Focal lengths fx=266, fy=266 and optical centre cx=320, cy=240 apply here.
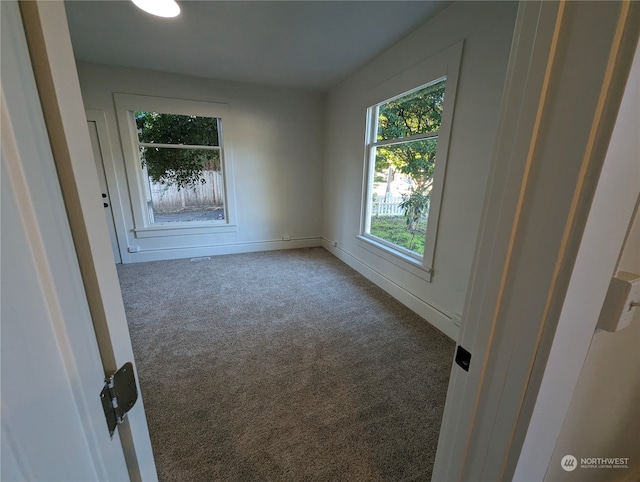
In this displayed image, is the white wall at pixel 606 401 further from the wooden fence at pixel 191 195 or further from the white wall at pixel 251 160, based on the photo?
the wooden fence at pixel 191 195

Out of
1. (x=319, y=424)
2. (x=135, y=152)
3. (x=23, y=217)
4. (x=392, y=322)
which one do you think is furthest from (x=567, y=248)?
(x=135, y=152)

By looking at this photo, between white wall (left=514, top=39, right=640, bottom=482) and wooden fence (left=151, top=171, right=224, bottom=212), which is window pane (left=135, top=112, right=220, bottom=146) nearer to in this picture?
wooden fence (left=151, top=171, right=224, bottom=212)

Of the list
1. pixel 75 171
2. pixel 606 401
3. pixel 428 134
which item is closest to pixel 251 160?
pixel 428 134

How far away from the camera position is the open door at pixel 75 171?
327 mm

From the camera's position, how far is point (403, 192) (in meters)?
2.80

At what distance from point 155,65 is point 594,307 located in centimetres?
423

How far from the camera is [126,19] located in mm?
2215

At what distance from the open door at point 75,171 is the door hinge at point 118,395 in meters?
0.02

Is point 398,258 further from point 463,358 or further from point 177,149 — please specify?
point 177,149

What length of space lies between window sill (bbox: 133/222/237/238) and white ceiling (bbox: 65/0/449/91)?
201 cm

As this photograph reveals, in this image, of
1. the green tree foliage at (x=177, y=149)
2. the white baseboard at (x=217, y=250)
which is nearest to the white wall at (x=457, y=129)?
the white baseboard at (x=217, y=250)

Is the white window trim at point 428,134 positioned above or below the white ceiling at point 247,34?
below

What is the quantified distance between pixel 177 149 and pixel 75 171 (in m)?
3.95

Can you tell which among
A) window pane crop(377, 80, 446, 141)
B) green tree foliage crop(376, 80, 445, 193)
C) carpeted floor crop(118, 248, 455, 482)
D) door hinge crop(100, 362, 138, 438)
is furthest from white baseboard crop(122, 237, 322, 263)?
door hinge crop(100, 362, 138, 438)
